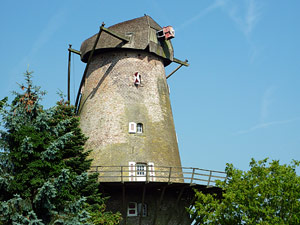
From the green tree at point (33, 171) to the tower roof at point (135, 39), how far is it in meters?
10.0

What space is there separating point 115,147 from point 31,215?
965 cm

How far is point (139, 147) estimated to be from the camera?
24.5m

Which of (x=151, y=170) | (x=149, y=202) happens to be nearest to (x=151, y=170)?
(x=151, y=170)

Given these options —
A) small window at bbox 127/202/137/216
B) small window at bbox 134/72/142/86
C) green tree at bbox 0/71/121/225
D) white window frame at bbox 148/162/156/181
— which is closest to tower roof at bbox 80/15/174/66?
small window at bbox 134/72/142/86

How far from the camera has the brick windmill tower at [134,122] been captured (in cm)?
2339

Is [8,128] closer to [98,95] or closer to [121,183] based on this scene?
[121,183]

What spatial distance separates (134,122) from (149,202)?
455cm

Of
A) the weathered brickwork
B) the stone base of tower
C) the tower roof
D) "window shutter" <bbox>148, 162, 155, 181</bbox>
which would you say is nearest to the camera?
the stone base of tower

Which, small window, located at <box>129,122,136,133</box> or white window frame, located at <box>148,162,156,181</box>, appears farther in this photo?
small window, located at <box>129,122,136,133</box>

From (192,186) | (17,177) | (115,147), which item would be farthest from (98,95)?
(17,177)

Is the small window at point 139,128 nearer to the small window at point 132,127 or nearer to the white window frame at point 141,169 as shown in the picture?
the small window at point 132,127

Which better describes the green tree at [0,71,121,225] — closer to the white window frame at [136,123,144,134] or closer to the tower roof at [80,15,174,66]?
the white window frame at [136,123,144,134]

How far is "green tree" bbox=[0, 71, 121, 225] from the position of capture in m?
15.2

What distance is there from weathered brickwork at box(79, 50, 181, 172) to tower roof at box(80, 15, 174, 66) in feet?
1.57
